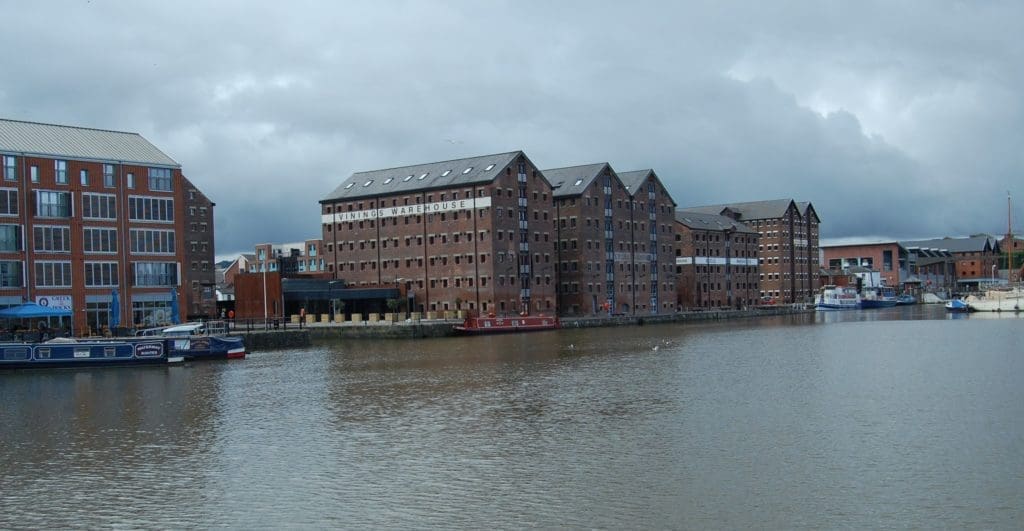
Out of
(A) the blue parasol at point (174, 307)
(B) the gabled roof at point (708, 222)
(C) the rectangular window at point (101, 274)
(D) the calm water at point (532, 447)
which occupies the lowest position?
(D) the calm water at point (532, 447)

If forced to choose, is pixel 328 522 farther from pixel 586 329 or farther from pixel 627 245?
pixel 627 245

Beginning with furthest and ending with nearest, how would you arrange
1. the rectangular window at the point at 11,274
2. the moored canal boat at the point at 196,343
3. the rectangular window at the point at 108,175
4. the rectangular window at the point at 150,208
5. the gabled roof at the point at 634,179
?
the gabled roof at the point at 634,179 → the rectangular window at the point at 150,208 → the rectangular window at the point at 108,175 → the rectangular window at the point at 11,274 → the moored canal boat at the point at 196,343

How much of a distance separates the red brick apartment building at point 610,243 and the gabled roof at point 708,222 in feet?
39.0

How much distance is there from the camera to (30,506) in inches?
873

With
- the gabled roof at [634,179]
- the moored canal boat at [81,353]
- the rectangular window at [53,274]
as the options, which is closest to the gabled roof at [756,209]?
the gabled roof at [634,179]

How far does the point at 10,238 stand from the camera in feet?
233

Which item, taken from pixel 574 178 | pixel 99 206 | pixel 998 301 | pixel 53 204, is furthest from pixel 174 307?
pixel 998 301

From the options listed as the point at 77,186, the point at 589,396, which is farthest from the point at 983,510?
the point at 77,186

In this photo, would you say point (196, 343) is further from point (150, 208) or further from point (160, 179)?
point (160, 179)

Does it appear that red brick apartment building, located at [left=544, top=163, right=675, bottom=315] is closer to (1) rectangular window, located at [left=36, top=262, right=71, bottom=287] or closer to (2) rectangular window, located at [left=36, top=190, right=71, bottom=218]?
(1) rectangular window, located at [left=36, top=262, right=71, bottom=287]

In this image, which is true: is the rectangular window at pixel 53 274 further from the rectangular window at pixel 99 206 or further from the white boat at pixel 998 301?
the white boat at pixel 998 301

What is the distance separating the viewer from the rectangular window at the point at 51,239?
72.2 meters

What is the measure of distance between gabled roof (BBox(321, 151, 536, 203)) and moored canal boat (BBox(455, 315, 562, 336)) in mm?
15524

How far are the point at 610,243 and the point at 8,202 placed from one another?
69883 millimetres
